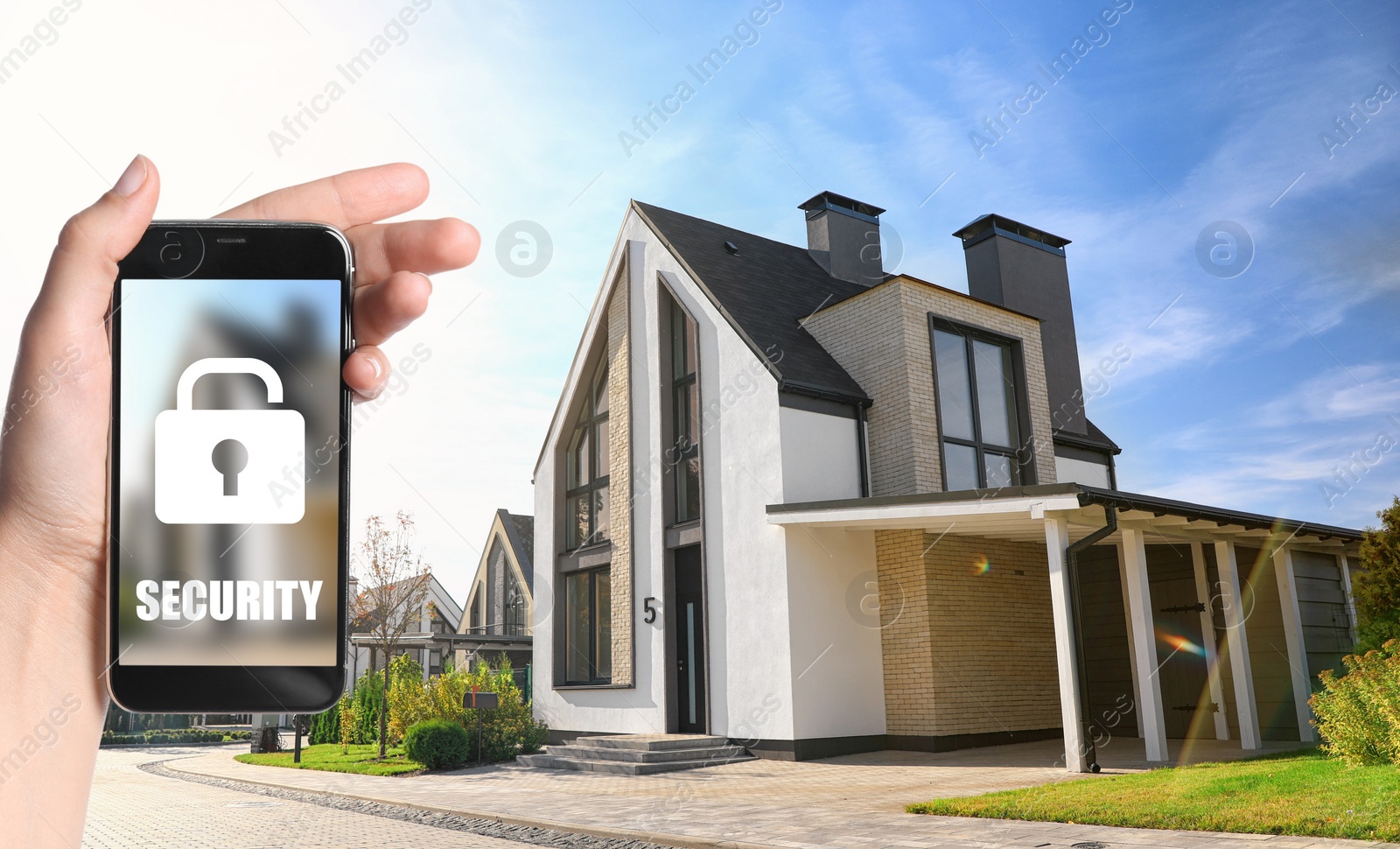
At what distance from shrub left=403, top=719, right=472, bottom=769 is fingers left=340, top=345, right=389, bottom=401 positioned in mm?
15310

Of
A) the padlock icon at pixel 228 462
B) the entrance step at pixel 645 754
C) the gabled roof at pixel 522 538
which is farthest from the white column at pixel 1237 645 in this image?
the gabled roof at pixel 522 538

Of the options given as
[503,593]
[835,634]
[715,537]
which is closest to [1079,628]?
[835,634]

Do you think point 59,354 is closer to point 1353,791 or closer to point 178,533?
point 178,533

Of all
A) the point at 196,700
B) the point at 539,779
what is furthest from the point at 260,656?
the point at 539,779

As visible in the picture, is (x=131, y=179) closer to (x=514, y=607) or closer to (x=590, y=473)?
(x=590, y=473)

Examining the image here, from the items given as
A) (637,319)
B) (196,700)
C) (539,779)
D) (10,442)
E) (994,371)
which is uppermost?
(637,319)

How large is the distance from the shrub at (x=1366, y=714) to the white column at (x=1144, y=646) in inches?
70.2

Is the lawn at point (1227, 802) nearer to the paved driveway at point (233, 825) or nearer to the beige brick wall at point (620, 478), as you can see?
the paved driveway at point (233, 825)

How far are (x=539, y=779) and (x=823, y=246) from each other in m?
13.1

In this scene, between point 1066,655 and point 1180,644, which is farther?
point 1180,644

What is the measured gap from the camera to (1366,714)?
9.73m

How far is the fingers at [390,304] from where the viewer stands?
5.29 feet

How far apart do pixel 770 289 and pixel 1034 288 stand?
21.9 feet

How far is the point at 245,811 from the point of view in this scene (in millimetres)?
11500
